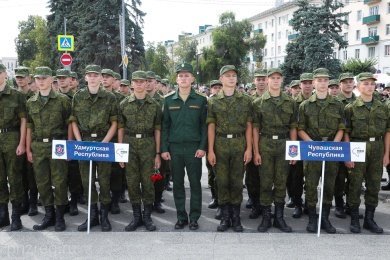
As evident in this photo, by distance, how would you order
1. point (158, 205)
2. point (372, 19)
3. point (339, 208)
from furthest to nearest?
point (372, 19) < point (158, 205) < point (339, 208)

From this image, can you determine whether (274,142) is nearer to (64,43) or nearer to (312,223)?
(312,223)

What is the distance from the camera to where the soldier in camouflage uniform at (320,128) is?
548cm

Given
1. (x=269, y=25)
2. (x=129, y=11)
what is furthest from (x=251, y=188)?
(x=269, y=25)

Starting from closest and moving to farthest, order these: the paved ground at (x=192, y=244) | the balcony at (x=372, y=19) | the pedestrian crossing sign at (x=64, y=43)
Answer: the paved ground at (x=192, y=244) → the pedestrian crossing sign at (x=64, y=43) → the balcony at (x=372, y=19)

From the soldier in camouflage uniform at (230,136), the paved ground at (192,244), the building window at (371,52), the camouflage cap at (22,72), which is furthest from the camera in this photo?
the building window at (371,52)

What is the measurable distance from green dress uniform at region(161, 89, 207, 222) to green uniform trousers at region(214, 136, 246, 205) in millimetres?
250

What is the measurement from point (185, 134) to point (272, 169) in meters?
1.28

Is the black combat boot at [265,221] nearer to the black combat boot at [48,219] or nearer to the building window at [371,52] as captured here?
the black combat boot at [48,219]

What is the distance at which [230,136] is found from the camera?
5.46 meters

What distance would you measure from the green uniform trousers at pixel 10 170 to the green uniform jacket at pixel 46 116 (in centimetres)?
32

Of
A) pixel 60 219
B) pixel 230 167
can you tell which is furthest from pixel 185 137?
pixel 60 219

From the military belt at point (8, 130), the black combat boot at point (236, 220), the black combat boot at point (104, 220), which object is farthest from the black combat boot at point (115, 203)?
the black combat boot at point (236, 220)

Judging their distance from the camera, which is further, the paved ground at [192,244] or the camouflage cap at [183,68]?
the camouflage cap at [183,68]

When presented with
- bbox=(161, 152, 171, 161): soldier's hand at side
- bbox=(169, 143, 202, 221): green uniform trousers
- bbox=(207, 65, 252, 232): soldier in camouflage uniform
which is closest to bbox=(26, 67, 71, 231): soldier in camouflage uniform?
bbox=(161, 152, 171, 161): soldier's hand at side
